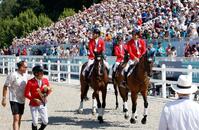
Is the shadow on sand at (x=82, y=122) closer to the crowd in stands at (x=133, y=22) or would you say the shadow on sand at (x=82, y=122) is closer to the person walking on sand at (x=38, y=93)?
the person walking on sand at (x=38, y=93)

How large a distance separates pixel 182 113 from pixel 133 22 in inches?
1245

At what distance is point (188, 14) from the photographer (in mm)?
28750

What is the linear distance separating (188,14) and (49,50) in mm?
16569

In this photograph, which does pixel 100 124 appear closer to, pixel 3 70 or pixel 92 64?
pixel 92 64

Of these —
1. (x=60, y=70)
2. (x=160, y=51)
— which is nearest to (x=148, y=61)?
(x=160, y=51)

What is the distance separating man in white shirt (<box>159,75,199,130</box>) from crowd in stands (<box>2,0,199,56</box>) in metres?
17.0

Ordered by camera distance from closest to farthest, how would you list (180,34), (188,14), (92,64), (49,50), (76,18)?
(92,64) → (180,34) → (188,14) → (49,50) → (76,18)

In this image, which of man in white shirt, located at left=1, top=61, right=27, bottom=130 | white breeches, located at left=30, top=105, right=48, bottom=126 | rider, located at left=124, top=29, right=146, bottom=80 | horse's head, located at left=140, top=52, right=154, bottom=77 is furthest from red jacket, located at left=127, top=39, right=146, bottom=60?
white breeches, located at left=30, top=105, right=48, bottom=126

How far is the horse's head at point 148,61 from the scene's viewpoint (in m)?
13.6

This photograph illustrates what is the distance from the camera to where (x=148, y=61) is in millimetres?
13594

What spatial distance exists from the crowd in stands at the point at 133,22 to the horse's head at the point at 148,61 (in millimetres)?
9456

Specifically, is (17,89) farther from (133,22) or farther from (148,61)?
(133,22)

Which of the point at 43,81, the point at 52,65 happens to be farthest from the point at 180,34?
the point at 43,81

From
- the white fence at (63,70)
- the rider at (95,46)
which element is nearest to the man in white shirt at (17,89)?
the rider at (95,46)
